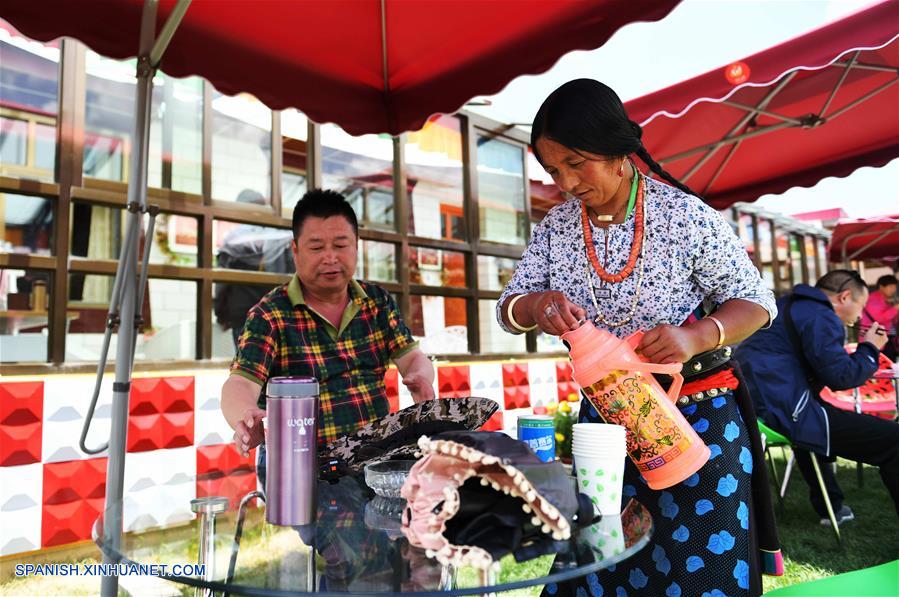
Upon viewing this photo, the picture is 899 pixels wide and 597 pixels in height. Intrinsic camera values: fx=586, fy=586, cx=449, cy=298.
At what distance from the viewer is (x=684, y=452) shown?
121cm

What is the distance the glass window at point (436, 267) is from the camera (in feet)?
16.7

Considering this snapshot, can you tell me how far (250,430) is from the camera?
54.8 inches

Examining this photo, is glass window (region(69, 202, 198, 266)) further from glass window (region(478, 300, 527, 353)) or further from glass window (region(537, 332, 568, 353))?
glass window (region(537, 332, 568, 353))

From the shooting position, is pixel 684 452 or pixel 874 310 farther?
pixel 874 310

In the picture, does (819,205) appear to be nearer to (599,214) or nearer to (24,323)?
(599,214)

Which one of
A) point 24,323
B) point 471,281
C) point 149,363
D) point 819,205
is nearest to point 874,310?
point 819,205

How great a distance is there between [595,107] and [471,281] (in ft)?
13.9

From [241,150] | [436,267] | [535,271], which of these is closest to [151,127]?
[241,150]

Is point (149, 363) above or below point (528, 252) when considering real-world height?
below

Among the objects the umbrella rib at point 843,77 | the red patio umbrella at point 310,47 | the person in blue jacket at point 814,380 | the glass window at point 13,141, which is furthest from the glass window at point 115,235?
the umbrella rib at point 843,77

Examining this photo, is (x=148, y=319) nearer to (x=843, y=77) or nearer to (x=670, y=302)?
(x=670, y=302)

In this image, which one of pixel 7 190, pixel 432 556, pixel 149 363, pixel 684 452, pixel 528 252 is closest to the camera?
pixel 432 556

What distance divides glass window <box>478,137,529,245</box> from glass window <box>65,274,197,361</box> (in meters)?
2.99

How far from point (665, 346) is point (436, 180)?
451 centimetres
